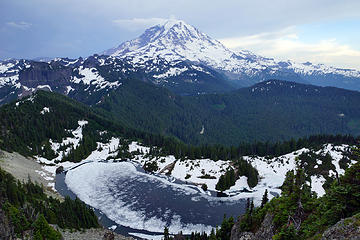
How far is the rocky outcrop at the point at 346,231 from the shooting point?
706 inches

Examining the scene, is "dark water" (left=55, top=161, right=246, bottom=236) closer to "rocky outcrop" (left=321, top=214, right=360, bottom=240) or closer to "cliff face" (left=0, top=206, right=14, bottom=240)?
"cliff face" (left=0, top=206, right=14, bottom=240)

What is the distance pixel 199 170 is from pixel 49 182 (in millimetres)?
78287

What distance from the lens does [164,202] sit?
90938 mm

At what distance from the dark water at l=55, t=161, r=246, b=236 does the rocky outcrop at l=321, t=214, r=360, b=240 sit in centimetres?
6155

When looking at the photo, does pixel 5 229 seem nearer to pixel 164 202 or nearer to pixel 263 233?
pixel 263 233

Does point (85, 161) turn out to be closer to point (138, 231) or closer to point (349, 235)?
point (138, 231)

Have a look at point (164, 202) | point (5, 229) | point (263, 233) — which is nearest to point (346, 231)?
point (263, 233)

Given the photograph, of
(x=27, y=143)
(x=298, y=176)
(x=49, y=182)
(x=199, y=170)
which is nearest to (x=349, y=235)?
(x=298, y=176)

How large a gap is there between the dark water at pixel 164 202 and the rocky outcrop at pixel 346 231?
61.5m

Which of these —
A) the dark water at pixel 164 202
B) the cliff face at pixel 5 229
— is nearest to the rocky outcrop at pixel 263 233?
the dark water at pixel 164 202

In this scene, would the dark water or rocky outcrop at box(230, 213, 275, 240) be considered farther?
the dark water

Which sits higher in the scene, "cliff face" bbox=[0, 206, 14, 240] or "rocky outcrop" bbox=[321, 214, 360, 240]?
"rocky outcrop" bbox=[321, 214, 360, 240]

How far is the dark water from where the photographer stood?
7962cm

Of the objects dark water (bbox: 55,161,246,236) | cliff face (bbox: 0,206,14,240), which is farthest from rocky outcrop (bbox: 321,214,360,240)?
dark water (bbox: 55,161,246,236)
